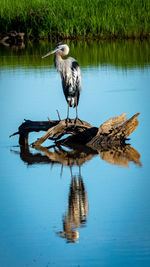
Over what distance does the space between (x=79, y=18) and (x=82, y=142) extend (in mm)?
14021

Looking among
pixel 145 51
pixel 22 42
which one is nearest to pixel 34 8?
pixel 22 42

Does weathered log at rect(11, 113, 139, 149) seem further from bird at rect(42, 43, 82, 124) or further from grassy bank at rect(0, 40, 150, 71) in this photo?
grassy bank at rect(0, 40, 150, 71)

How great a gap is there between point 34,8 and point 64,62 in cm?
1558

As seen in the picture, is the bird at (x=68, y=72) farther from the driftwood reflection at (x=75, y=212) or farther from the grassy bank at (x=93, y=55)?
the grassy bank at (x=93, y=55)

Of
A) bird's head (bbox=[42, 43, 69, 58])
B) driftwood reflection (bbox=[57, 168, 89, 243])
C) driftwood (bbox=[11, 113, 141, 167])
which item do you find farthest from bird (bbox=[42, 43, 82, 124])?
driftwood reflection (bbox=[57, 168, 89, 243])

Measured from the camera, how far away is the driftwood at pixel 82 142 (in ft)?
28.8

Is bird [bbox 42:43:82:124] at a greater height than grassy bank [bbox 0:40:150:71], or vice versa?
bird [bbox 42:43:82:124]

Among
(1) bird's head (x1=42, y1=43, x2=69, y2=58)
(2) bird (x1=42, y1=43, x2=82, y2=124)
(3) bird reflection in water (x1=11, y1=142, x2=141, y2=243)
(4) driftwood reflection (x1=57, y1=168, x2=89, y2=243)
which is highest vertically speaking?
(1) bird's head (x1=42, y1=43, x2=69, y2=58)

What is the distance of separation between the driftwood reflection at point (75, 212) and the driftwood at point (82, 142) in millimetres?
1231

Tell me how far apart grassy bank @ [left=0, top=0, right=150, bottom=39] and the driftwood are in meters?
13.2

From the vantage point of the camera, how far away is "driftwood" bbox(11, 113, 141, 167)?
8.79 meters

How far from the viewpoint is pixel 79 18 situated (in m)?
22.9

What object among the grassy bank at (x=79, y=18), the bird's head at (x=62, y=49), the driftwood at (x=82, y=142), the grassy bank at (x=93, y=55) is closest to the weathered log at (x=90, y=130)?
the driftwood at (x=82, y=142)

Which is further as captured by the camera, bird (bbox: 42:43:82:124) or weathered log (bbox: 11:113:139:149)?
bird (bbox: 42:43:82:124)
